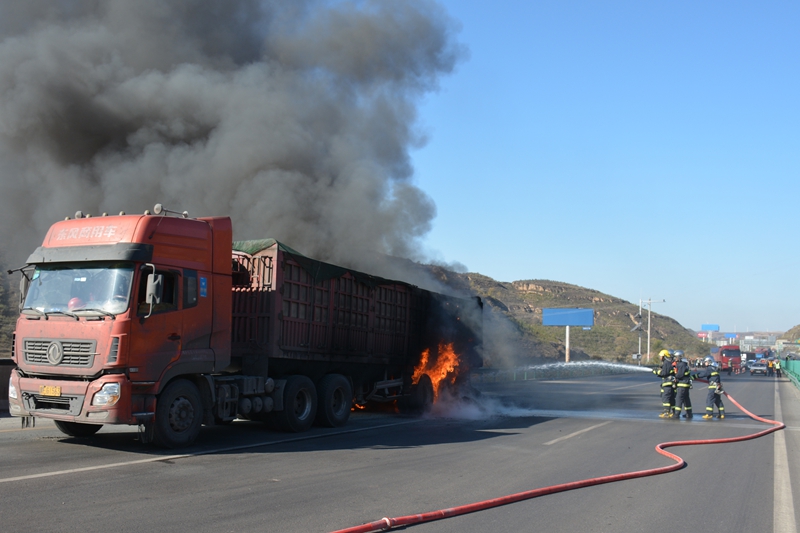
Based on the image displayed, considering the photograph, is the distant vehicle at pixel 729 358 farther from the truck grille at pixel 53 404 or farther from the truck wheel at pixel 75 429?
the truck grille at pixel 53 404

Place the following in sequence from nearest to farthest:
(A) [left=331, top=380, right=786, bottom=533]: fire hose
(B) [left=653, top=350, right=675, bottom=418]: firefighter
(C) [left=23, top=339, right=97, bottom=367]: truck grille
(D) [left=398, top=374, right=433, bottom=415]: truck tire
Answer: (A) [left=331, top=380, right=786, bottom=533]: fire hose < (C) [left=23, top=339, right=97, bottom=367]: truck grille < (D) [left=398, top=374, right=433, bottom=415]: truck tire < (B) [left=653, top=350, right=675, bottom=418]: firefighter

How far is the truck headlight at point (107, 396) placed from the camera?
24.3 feet

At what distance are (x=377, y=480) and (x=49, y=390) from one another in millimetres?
3876

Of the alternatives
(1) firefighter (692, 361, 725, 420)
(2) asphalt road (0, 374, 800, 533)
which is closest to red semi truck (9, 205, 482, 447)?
(2) asphalt road (0, 374, 800, 533)

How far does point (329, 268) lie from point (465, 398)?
18.4 ft

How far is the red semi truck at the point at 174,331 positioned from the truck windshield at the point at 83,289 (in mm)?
14

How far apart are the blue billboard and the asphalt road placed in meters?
45.5

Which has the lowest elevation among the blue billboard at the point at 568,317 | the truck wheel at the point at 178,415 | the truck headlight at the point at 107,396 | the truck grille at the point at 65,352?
the truck wheel at the point at 178,415

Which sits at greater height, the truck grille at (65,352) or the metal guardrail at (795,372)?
the truck grille at (65,352)

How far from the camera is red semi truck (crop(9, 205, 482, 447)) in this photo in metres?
7.59

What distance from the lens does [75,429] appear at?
883 centimetres

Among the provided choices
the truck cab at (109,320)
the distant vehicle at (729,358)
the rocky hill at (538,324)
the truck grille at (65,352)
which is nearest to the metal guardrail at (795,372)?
the distant vehicle at (729,358)

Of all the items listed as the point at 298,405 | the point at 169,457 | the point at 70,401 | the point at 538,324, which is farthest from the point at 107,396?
the point at 538,324

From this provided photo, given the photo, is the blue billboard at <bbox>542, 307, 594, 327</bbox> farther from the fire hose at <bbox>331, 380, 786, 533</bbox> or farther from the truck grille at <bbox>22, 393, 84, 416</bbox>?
the truck grille at <bbox>22, 393, 84, 416</bbox>
